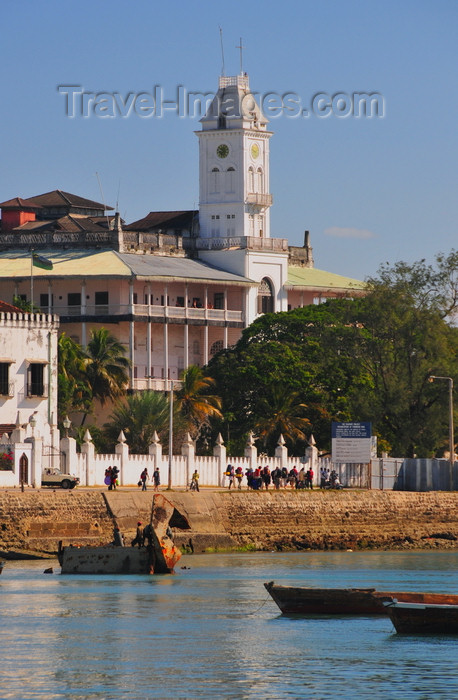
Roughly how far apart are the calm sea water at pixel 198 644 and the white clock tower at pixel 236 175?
62.5m

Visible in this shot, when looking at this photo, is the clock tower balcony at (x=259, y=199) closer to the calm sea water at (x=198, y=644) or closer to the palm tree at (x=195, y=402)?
the palm tree at (x=195, y=402)

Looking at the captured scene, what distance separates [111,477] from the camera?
6381 cm

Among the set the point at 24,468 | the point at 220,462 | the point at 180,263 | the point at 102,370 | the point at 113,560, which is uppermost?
the point at 180,263

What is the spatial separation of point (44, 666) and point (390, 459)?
38190mm

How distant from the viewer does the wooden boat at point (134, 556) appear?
53.3m

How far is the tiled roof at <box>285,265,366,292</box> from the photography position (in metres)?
116

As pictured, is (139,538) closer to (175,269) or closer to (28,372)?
(28,372)

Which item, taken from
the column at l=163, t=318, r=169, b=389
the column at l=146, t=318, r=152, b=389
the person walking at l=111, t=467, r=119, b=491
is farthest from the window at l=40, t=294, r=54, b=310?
the person walking at l=111, t=467, r=119, b=491

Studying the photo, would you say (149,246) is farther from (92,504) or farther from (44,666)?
(44,666)

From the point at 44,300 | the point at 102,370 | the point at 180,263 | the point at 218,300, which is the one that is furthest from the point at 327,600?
the point at 218,300

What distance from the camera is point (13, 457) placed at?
6184 cm

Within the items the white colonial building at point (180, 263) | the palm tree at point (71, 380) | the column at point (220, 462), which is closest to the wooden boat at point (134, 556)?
the column at point (220, 462)

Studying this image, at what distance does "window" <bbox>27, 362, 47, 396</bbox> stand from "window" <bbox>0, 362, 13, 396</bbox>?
888 mm

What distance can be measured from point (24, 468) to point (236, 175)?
57.7 meters
